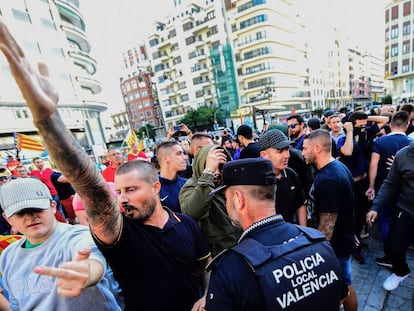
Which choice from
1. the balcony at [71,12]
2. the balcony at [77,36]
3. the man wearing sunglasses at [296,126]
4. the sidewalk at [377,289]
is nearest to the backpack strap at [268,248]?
the sidewalk at [377,289]

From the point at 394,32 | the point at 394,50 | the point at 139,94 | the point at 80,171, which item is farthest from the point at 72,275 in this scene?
the point at 139,94

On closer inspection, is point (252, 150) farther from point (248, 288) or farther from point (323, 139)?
point (248, 288)

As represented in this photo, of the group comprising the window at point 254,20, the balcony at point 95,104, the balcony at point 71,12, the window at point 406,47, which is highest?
the balcony at point 71,12

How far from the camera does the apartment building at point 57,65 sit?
2241 centimetres

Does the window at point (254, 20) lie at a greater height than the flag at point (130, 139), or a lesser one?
greater

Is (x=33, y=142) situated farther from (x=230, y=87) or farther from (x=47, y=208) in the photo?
(x=230, y=87)

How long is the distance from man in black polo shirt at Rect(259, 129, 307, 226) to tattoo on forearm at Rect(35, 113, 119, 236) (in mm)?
2015

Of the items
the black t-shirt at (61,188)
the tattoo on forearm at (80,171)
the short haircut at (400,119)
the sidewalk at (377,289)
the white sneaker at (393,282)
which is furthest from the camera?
the black t-shirt at (61,188)

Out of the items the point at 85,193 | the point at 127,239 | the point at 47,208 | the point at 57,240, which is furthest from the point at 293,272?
the point at 47,208

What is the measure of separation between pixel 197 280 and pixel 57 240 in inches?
43.3

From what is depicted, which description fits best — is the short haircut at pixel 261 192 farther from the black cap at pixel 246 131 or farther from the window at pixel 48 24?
the window at pixel 48 24

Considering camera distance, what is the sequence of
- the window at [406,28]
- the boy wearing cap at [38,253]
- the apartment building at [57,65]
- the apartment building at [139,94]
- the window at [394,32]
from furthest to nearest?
1. the apartment building at [139,94]
2. the window at [394,32]
3. the window at [406,28]
4. the apartment building at [57,65]
5. the boy wearing cap at [38,253]

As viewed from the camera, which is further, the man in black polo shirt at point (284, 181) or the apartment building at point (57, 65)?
the apartment building at point (57, 65)

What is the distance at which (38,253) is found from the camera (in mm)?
1566
